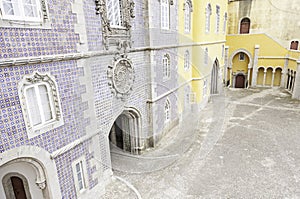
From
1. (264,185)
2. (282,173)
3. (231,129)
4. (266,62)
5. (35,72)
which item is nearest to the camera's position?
(35,72)

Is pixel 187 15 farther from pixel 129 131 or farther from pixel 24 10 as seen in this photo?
pixel 24 10

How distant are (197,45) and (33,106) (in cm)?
1355

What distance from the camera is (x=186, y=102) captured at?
16500mm

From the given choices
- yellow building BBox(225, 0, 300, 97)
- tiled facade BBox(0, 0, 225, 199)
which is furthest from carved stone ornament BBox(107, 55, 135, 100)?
yellow building BBox(225, 0, 300, 97)

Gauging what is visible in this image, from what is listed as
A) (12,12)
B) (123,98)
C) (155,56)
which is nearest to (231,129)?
(155,56)

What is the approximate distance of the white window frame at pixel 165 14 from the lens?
36.7ft

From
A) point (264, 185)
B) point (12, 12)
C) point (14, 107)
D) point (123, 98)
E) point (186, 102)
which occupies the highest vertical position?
point (12, 12)

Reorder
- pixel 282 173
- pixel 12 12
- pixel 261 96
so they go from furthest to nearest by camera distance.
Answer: pixel 261 96 < pixel 282 173 < pixel 12 12

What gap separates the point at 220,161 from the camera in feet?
34.0

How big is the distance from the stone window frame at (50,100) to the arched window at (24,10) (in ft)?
4.56

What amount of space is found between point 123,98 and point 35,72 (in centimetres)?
430

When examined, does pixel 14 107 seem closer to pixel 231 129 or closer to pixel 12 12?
pixel 12 12

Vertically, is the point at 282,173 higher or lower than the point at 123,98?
lower

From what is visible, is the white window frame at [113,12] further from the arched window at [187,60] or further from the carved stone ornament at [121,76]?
the arched window at [187,60]
